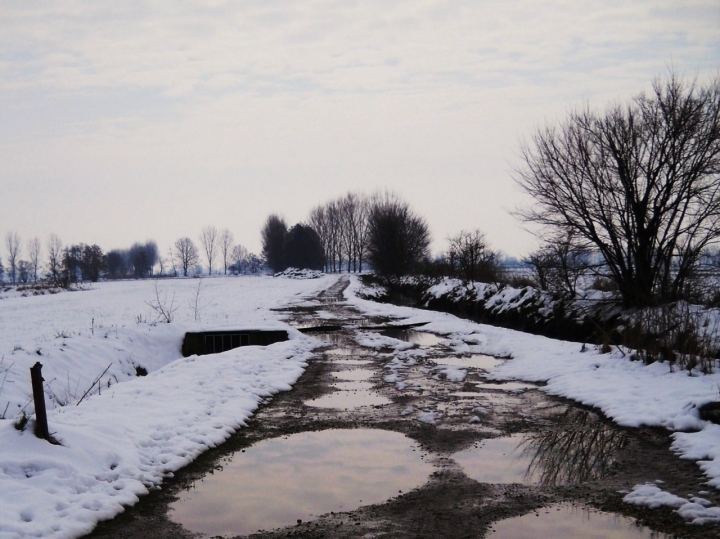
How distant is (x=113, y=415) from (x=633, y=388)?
7.27 metres

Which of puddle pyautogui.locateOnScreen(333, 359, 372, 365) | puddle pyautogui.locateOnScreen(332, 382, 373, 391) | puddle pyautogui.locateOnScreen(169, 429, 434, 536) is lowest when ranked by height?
puddle pyautogui.locateOnScreen(169, 429, 434, 536)

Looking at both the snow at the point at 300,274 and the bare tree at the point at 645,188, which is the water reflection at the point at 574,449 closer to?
the bare tree at the point at 645,188

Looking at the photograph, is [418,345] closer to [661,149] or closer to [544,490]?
[661,149]

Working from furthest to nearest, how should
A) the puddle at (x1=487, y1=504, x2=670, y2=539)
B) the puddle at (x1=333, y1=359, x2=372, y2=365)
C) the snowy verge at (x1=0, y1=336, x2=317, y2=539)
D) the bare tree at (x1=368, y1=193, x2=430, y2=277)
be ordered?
the bare tree at (x1=368, y1=193, x2=430, y2=277) < the puddle at (x1=333, y1=359, x2=372, y2=365) < the snowy verge at (x1=0, y1=336, x2=317, y2=539) < the puddle at (x1=487, y1=504, x2=670, y2=539)

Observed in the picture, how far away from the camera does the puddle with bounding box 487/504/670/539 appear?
4.15 metres

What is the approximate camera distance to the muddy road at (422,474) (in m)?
4.39

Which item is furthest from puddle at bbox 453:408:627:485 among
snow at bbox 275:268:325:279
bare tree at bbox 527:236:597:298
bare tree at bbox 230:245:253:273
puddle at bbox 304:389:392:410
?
bare tree at bbox 230:245:253:273

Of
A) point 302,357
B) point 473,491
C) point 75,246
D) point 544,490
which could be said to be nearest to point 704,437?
point 544,490

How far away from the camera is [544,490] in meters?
5.05

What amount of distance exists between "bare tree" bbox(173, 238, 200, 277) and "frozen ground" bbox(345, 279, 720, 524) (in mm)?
122470

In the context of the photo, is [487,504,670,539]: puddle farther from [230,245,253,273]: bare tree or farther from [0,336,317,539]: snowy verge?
[230,245,253,273]: bare tree

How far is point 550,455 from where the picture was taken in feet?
19.8

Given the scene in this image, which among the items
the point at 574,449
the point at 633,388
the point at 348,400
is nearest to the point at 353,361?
the point at 348,400

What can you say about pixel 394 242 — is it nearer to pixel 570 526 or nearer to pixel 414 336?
pixel 414 336
